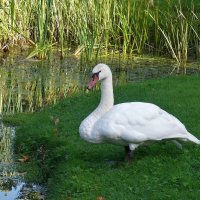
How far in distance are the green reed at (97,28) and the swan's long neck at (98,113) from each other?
22.9 ft

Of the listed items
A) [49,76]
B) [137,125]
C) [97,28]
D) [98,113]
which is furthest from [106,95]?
[97,28]

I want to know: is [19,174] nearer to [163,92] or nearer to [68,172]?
[68,172]

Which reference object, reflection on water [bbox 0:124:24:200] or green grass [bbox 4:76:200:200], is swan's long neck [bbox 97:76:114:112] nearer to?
green grass [bbox 4:76:200:200]

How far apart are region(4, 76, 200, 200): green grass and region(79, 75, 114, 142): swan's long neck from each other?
43 centimetres

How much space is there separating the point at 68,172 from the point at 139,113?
3.41 feet

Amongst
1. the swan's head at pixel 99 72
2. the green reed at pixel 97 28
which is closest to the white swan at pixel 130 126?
the swan's head at pixel 99 72

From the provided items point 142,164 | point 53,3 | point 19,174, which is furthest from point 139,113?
point 53,3

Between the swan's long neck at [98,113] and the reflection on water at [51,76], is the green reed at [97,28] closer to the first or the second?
the reflection on water at [51,76]

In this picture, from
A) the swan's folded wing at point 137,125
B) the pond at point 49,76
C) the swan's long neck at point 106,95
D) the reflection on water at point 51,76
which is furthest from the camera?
the reflection on water at point 51,76

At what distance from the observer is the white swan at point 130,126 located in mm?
6980

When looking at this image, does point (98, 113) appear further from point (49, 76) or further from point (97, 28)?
point (97, 28)

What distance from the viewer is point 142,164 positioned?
7.25m

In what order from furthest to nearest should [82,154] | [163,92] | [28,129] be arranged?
[163,92]
[28,129]
[82,154]

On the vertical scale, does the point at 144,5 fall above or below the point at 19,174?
above
